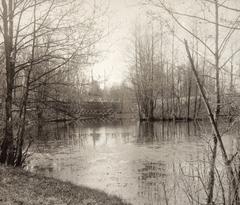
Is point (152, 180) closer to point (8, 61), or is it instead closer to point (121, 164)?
point (121, 164)

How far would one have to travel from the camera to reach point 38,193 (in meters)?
7.43

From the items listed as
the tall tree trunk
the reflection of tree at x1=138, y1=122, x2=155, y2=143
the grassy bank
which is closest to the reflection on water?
the reflection of tree at x1=138, y1=122, x2=155, y2=143

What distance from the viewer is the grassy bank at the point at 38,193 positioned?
6.63m

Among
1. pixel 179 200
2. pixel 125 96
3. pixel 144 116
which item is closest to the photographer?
pixel 179 200

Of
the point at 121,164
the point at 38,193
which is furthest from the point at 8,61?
the point at 121,164

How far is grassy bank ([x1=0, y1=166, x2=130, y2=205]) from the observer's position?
21.7 feet

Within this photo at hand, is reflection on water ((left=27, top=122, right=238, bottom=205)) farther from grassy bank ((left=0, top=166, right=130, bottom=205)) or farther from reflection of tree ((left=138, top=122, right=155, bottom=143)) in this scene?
grassy bank ((left=0, top=166, right=130, bottom=205))

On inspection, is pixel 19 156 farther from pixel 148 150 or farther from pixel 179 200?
pixel 148 150

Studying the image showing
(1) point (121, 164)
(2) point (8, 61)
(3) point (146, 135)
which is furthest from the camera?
(3) point (146, 135)

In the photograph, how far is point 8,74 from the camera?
10.0 meters

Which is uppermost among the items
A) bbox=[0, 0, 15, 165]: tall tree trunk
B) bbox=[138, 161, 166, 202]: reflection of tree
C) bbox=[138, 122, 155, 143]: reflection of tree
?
bbox=[0, 0, 15, 165]: tall tree trunk

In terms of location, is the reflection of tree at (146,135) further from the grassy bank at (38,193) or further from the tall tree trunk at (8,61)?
the grassy bank at (38,193)

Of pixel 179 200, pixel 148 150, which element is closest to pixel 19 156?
pixel 179 200

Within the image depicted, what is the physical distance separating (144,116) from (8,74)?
113 ft
